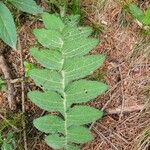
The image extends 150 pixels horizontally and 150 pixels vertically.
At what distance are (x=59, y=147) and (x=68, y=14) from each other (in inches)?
32.6

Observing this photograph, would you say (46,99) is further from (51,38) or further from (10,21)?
(10,21)

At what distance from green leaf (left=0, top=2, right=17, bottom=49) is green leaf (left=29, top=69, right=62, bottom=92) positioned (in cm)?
20

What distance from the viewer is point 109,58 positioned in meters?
2.57

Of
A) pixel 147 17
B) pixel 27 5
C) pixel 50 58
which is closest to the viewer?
pixel 50 58

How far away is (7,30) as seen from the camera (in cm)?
224

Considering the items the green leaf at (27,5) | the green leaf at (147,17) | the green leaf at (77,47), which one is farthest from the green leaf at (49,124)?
the green leaf at (147,17)

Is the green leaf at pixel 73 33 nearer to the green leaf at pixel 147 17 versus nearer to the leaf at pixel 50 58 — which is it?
the leaf at pixel 50 58

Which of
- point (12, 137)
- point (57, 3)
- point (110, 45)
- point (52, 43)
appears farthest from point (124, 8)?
point (12, 137)

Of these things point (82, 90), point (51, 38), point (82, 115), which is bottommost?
point (82, 115)

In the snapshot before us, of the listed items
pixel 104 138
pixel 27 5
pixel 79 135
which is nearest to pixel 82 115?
pixel 79 135

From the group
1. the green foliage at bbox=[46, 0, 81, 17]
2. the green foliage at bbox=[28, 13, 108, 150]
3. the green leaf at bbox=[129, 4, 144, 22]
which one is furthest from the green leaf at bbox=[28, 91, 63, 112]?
the green leaf at bbox=[129, 4, 144, 22]

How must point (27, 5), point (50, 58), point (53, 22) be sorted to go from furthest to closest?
point (27, 5)
point (53, 22)
point (50, 58)

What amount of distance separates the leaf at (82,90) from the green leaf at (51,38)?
0.73 feet

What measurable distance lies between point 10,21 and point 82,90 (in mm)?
549
